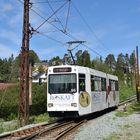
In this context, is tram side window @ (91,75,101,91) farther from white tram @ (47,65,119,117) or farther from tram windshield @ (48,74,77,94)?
tram windshield @ (48,74,77,94)

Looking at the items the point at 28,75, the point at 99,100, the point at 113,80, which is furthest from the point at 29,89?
the point at 113,80

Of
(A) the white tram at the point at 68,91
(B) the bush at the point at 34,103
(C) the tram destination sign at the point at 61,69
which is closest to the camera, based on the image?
(A) the white tram at the point at 68,91

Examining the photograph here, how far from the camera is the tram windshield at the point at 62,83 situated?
918 inches

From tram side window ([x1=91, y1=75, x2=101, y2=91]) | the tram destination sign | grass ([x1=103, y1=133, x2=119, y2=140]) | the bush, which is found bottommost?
grass ([x1=103, y1=133, x2=119, y2=140])

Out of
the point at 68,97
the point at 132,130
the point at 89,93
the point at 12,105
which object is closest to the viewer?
the point at 132,130

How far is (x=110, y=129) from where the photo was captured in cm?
1848

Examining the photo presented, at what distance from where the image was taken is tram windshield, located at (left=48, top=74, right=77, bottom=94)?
2333cm

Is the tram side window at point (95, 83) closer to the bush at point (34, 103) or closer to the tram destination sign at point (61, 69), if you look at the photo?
the tram destination sign at point (61, 69)

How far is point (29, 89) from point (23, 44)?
2744 mm

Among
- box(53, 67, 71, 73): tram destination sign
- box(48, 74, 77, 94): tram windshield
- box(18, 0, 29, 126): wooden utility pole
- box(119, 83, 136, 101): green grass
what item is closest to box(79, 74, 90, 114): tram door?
box(48, 74, 77, 94): tram windshield

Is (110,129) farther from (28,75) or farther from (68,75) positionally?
(28,75)

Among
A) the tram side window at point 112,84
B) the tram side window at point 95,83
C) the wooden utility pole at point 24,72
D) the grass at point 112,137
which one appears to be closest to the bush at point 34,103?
the tram side window at point 112,84

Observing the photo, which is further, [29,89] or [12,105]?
[12,105]

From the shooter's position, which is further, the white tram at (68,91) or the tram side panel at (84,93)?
the tram side panel at (84,93)
